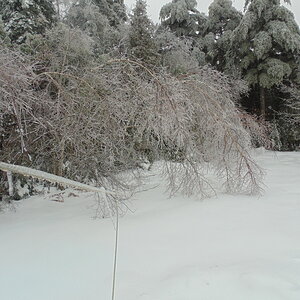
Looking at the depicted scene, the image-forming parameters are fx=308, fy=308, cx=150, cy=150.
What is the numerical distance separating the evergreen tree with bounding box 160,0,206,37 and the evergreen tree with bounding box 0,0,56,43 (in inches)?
224

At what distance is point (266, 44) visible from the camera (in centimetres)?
1138

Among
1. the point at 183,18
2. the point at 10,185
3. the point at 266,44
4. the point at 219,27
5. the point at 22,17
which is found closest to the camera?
the point at 10,185

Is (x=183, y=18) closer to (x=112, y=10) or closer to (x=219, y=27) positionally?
(x=219, y=27)

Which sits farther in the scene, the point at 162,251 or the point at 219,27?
the point at 219,27

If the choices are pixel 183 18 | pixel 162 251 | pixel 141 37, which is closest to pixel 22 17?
pixel 141 37

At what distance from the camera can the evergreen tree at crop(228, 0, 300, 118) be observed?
1132 cm

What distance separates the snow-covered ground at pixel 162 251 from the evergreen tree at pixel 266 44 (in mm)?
7868

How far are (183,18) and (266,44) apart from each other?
437 cm

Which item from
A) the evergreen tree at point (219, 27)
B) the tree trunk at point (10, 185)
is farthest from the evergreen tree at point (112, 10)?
the tree trunk at point (10, 185)

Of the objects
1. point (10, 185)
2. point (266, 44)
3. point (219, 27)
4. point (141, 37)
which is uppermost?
point (219, 27)

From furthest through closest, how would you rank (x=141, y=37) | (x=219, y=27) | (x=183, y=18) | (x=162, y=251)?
(x=183, y=18) < (x=219, y=27) < (x=141, y=37) < (x=162, y=251)

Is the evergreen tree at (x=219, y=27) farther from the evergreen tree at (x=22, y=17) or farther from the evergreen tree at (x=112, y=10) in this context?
the evergreen tree at (x=22, y=17)

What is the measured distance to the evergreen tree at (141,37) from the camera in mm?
8406

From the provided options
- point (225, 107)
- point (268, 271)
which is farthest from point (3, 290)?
point (225, 107)
